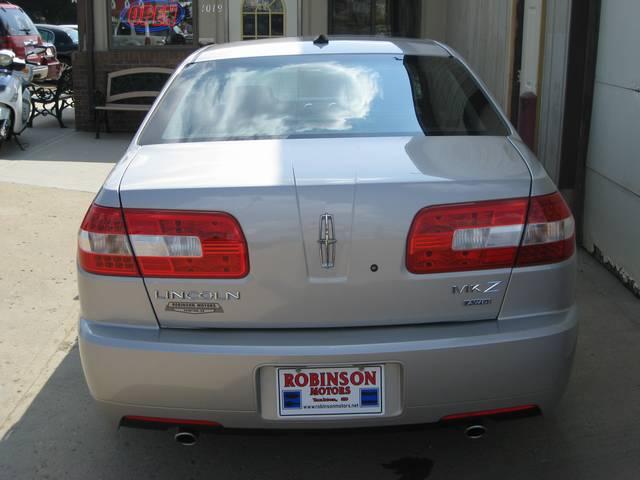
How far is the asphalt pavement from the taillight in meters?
0.58

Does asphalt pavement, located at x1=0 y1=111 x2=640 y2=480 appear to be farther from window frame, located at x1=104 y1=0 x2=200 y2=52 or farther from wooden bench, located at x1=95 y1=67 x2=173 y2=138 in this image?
window frame, located at x1=104 y1=0 x2=200 y2=52

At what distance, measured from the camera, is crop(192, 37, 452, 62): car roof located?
13.3ft

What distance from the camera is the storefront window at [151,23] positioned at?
1264 centimetres

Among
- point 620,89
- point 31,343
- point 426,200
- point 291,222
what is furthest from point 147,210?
point 620,89

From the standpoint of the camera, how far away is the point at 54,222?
720cm

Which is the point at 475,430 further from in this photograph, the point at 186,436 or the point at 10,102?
the point at 10,102

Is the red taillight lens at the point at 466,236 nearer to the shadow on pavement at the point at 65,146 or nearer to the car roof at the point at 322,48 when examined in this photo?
the car roof at the point at 322,48

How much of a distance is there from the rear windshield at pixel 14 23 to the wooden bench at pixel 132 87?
7614 mm

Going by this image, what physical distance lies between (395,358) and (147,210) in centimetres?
94

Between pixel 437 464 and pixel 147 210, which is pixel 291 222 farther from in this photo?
pixel 437 464

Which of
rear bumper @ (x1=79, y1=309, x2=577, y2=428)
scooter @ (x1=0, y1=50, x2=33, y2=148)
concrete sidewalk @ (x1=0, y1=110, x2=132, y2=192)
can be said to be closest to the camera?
rear bumper @ (x1=79, y1=309, x2=577, y2=428)

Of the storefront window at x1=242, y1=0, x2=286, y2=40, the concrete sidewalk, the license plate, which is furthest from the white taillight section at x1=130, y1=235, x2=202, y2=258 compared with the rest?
the storefront window at x1=242, y1=0, x2=286, y2=40

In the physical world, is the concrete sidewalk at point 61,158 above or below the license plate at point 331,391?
below

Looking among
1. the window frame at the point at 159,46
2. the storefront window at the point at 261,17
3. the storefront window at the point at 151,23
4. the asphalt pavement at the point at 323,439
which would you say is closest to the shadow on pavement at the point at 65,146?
the window frame at the point at 159,46
